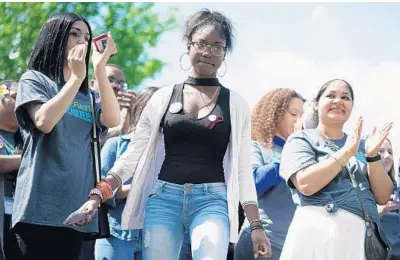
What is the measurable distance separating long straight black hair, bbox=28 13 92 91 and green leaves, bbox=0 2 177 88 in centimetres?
1348

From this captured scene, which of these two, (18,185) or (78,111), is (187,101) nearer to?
(78,111)

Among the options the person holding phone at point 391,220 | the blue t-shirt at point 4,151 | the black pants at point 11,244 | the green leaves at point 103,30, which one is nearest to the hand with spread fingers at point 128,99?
the blue t-shirt at point 4,151

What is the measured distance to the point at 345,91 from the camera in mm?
5242

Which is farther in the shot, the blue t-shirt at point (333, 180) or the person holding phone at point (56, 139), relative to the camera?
the blue t-shirt at point (333, 180)

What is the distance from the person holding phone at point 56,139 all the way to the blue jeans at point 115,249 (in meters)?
1.35

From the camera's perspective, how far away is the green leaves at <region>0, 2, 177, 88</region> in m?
18.3

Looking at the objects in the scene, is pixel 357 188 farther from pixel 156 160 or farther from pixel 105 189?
pixel 105 189

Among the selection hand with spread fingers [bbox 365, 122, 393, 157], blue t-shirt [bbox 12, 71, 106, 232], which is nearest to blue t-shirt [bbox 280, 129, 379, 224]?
hand with spread fingers [bbox 365, 122, 393, 157]

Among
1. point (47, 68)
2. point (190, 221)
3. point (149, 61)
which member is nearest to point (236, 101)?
point (190, 221)

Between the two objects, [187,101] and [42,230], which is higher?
[187,101]

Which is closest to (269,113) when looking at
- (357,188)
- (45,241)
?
(357,188)

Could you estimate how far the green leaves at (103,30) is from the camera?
18.3 meters

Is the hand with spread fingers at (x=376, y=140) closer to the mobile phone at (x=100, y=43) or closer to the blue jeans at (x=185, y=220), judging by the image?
the blue jeans at (x=185, y=220)

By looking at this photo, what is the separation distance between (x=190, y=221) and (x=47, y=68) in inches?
49.2
